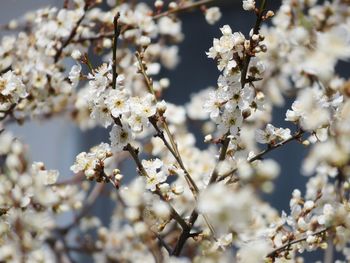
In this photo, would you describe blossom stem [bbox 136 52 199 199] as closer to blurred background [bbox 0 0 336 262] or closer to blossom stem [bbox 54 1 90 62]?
blossom stem [bbox 54 1 90 62]

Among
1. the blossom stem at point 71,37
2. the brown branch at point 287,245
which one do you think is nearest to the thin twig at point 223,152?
the brown branch at point 287,245

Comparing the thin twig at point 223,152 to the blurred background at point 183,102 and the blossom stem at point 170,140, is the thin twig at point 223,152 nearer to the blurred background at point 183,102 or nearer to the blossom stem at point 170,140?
the blossom stem at point 170,140

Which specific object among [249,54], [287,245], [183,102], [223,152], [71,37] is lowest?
[287,245]

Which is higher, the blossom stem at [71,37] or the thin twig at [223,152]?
the blossom stem at [71,37]

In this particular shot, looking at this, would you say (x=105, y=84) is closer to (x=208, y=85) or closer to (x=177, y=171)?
(x=177, y=171)

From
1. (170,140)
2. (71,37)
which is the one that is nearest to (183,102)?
(71,37)

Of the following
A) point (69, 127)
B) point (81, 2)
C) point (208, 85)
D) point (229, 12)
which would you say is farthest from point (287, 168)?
point (81, 2)

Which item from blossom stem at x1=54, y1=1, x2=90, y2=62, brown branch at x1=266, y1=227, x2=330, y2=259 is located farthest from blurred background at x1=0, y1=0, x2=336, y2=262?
brown branch at x1=266, y1=227, x2=330, y2=259

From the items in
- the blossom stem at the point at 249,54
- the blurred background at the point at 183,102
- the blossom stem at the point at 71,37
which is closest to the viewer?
the blossom stem at the point at 249,54

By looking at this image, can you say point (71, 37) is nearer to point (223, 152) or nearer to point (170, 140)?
point (170, 140)
